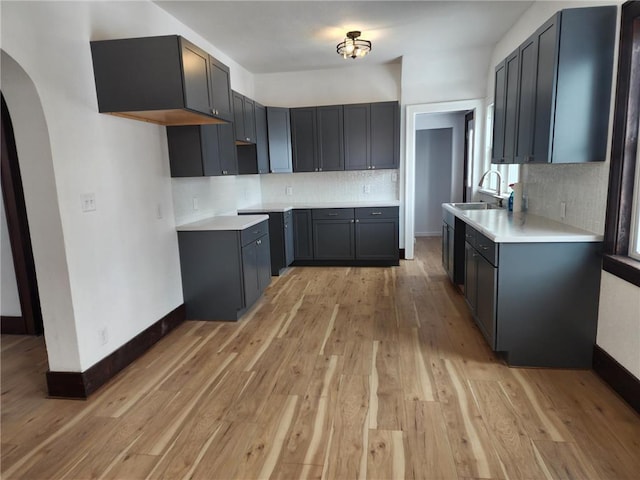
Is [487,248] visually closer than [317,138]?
Yes

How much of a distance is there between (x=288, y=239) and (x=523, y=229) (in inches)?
123

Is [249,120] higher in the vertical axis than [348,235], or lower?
higher

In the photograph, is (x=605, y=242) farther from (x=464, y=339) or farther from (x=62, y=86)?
(x=62, y=86)

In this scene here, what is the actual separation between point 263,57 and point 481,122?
2.95 meters

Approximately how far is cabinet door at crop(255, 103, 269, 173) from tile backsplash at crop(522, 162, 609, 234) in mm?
3110

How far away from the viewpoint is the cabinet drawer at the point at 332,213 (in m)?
5.30

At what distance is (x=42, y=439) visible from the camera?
6.77ft

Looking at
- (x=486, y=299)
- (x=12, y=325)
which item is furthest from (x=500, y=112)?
(x=12, y=325)

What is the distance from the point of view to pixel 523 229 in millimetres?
2746

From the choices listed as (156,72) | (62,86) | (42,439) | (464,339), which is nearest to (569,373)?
(464,339)

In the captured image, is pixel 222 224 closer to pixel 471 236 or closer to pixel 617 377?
pixel 471 236

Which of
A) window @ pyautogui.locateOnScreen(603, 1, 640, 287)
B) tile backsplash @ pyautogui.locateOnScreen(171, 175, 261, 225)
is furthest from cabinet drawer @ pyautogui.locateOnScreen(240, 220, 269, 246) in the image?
window @ pyautogui.locateOnScreen(603, 1, 640, 287)

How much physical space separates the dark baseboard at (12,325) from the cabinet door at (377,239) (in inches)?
147

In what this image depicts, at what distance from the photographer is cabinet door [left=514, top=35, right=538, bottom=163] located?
272 centimetres
